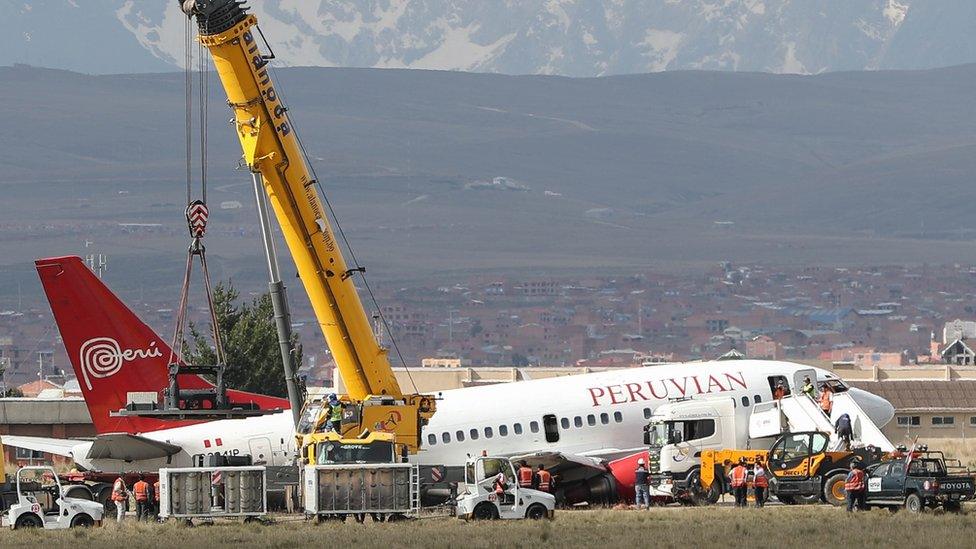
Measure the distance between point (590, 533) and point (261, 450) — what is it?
1709cm

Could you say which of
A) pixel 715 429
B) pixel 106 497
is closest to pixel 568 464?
pixel 715 429

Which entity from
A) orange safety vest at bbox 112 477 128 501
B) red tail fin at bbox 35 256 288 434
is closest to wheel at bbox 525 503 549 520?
orange safety vest at bbox 112 477 128 501

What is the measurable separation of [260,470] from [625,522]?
934 centimetres

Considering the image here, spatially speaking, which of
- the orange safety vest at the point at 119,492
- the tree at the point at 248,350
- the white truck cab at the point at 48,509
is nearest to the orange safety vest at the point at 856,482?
the white truck cab at the point at 48,509

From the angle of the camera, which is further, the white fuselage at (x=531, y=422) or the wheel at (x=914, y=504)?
the white fuselage at (x=531, y=422)

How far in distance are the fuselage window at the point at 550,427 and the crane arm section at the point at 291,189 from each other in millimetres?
7136

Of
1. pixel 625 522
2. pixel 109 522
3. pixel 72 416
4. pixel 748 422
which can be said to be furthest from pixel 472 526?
pixel 72 416

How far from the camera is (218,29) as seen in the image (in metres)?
54.1

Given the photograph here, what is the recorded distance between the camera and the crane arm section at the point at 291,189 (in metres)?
54.3

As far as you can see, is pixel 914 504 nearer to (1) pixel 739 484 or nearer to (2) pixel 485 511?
(1) pixel 739 484

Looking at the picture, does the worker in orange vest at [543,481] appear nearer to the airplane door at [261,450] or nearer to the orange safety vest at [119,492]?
the airplane door at [261,450]

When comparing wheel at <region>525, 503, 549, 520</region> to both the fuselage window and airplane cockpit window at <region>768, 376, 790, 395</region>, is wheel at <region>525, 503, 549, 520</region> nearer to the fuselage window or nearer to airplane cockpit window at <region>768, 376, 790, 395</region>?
the fuselage window

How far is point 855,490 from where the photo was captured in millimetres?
52000

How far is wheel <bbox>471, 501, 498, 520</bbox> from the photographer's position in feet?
173
